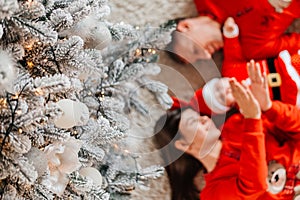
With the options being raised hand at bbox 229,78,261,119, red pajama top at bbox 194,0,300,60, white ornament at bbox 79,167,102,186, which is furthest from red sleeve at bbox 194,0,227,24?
white ornament at bbox 79,167,102,186

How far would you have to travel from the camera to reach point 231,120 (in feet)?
4.94

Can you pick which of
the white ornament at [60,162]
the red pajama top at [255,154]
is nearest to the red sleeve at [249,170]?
the red pajama top at [255,154]

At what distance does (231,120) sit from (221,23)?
0.98 feet

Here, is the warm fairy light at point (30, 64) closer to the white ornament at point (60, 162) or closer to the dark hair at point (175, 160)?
the white ornament at point (60, 162)

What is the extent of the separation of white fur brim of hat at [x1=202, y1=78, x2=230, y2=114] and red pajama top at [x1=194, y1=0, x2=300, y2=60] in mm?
134

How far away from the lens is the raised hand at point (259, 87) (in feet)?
4.80

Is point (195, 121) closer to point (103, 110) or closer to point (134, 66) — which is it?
point (134, 66)

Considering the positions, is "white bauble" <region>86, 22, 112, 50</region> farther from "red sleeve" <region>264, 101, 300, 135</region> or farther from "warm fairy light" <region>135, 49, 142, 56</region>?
"red sleeve" <region>264, 101, 300, 135</region>

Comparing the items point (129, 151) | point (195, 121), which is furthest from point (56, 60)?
point (195, 121)

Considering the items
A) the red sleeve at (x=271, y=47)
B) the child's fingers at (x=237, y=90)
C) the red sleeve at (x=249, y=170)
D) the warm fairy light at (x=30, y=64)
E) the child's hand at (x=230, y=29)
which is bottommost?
the warm fairy light at (x=30, y=64)

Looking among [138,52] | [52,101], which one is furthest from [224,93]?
[52,101]

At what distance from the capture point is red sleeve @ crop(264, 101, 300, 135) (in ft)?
4.81

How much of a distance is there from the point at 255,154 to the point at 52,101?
727mm

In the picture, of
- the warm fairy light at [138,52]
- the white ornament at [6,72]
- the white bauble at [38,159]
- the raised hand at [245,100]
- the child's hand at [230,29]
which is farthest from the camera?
the child's hand at [230,29]
